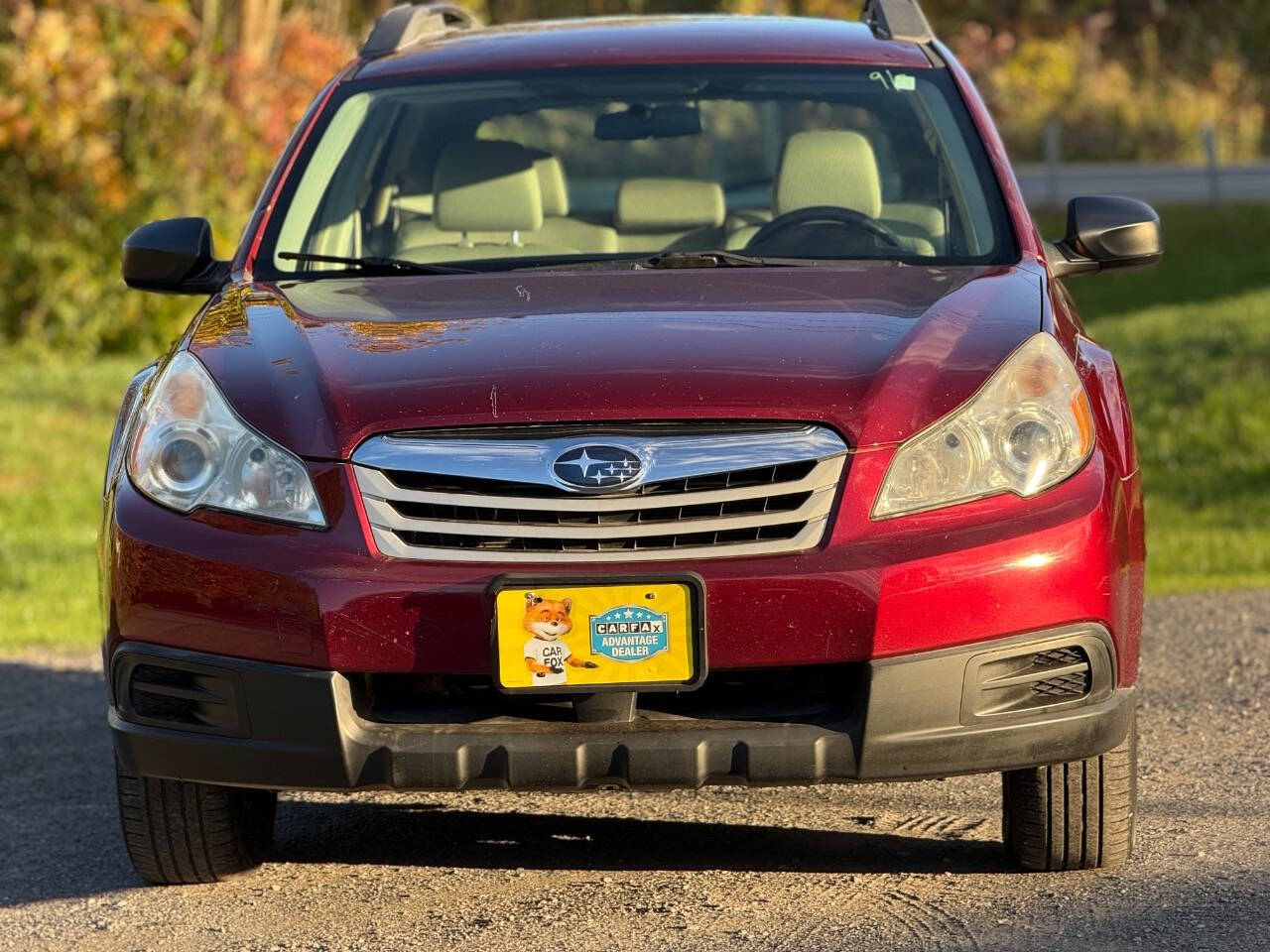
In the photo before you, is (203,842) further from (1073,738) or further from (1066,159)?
(1066,159)

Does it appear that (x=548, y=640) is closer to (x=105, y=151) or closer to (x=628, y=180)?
(x=628, y=180)

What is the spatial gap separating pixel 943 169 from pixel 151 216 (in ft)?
38.6

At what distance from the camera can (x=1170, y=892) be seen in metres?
4.06

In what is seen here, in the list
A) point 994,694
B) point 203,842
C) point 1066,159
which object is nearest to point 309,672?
point 203,842

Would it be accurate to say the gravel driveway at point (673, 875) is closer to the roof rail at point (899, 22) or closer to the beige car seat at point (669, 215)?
the beige car seat at point (669, 215)

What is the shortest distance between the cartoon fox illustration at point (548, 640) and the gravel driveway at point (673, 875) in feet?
1.82

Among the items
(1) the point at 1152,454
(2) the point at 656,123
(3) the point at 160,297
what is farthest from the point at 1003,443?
(3) the point at 160,297

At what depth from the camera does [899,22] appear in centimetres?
575

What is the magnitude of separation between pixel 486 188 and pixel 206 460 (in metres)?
1.73

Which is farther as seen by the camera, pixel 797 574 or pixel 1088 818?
pixel 1088 818

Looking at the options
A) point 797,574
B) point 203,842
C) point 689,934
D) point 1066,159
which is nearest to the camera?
point 797,574

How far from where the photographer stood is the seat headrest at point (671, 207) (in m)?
5.57

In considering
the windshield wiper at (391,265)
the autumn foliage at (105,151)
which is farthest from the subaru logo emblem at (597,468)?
the autumn foliage at (105,151)

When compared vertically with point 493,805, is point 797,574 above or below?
above
